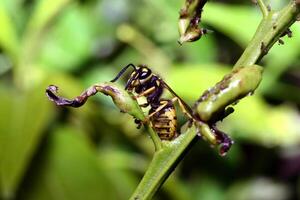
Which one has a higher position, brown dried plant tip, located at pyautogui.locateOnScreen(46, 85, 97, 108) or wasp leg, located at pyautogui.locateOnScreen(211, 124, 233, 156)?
brown dried plant tip, located at pyautogui.locateOnScreen(46, 85, 97, 108)

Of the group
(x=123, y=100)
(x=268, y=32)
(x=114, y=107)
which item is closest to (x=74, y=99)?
(x=123, y=100)

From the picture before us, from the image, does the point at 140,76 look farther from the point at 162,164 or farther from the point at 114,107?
the point at 114,107

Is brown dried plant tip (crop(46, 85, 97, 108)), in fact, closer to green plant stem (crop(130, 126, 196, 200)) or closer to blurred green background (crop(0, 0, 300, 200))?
green plant stem (crop(130, 126, 196, 200))

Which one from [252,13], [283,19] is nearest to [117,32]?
[252,13]

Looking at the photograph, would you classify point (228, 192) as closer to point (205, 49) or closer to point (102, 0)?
point (205, 49)

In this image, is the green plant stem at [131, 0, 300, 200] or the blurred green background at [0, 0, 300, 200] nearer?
→ the green plant stem at [131, 0, 300, 200]

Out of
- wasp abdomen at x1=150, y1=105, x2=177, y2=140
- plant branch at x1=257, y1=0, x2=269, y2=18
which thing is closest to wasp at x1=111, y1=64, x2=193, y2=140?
wasp abdomen at x1=150, y1=105, x2=177, y2=140
